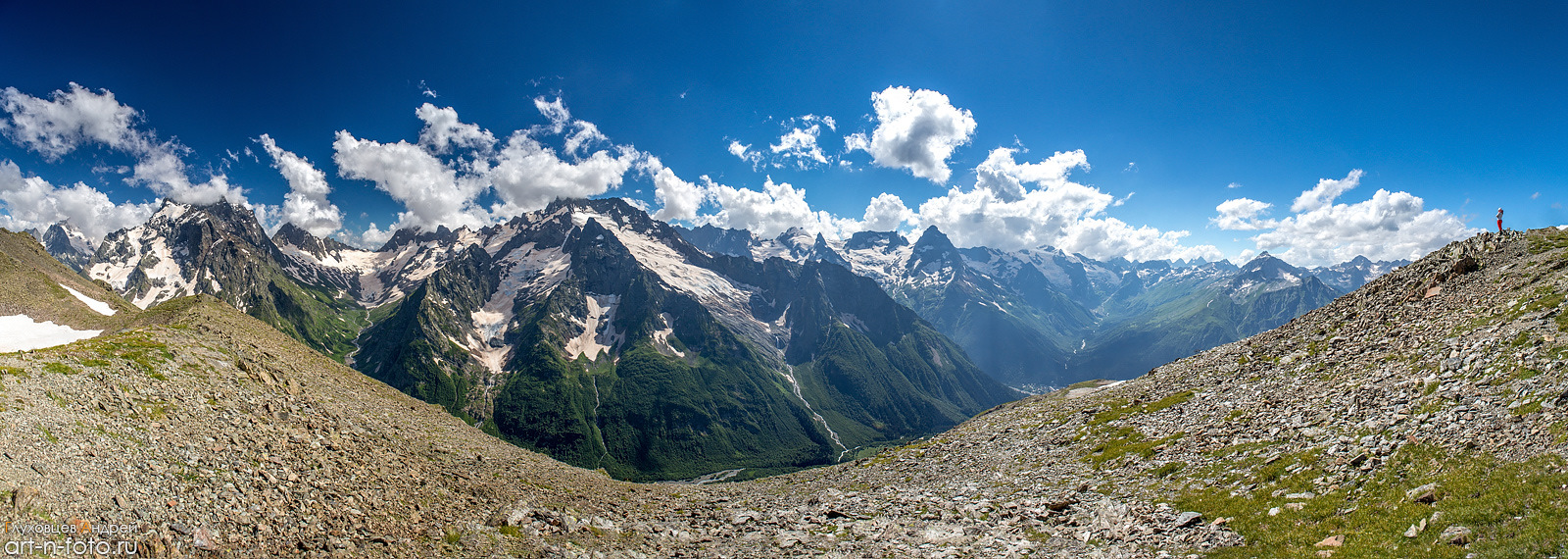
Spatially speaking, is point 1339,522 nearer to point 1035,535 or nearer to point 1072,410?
point 1035,535

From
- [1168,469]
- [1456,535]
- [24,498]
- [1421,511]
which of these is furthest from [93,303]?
[1421,511]

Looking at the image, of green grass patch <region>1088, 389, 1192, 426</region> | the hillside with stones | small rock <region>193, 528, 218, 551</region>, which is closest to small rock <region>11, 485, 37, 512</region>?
the hillside with stones

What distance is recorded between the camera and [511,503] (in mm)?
31234

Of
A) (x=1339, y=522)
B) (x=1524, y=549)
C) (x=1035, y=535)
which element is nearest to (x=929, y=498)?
(x=1035, y=535)

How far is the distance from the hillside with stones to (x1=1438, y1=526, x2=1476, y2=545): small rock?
0.29 ft

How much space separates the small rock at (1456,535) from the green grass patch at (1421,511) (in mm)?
229

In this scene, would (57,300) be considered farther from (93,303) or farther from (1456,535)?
(1456,535)

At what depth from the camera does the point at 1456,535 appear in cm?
1648

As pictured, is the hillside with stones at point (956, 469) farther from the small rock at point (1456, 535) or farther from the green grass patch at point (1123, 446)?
the green grass patch at point (1123, 446)

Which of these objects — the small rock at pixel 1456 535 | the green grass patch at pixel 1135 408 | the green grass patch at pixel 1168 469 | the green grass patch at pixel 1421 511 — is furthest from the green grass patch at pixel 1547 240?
the small rock at pixel 1456 535

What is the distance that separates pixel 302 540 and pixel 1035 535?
33.8 m

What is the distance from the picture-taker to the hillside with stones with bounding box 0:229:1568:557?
65.4 feet

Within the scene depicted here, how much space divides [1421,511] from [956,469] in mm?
32316

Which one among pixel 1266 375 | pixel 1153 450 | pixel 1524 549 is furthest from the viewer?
pixel 1266 375
